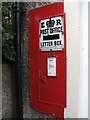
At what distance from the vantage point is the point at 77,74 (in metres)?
3.06

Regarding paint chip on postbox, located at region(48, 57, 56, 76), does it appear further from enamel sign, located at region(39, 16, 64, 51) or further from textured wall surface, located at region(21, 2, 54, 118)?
textured wall surface, located at region(21, 2, 54, 118)

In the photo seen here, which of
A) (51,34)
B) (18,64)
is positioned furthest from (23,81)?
(51,34)

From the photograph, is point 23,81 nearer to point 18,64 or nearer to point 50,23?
point 18,64

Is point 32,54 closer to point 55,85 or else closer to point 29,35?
point 29,35

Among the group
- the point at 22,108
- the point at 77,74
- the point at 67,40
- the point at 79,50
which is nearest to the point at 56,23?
the point at 67,40

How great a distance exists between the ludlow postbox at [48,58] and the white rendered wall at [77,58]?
0.09 m

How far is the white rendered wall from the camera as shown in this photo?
3.04 metres

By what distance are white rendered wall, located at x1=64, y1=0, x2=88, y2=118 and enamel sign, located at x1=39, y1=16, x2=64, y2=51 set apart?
0.13 m

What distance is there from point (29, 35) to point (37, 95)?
111 cm

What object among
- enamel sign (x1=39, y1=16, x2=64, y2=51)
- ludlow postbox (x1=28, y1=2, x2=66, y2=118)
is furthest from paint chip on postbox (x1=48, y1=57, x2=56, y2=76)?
enamel sign (x1=39, y1=16, x2=64, y2=51)

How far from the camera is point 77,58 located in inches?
120

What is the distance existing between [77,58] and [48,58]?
0.51 metres

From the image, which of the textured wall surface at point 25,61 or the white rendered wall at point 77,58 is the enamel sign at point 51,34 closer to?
the white rendered wall at point 77,58

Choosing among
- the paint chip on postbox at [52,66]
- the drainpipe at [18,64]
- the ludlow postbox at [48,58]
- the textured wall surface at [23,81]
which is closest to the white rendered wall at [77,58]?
the ludlow postbox at [48,58]
